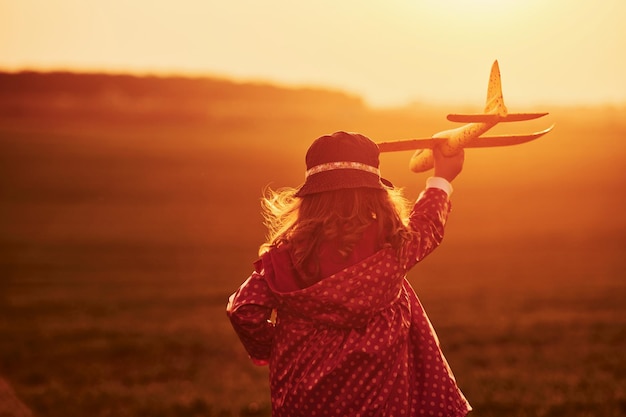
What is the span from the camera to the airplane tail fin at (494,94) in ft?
8.95

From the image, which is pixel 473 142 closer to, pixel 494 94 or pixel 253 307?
pixel 494 94

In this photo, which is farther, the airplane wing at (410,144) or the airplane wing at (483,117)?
the airplane wing at (410,144)

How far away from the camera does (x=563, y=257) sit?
64.8ft

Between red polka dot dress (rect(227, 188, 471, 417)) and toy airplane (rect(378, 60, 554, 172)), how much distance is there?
1.19 feet

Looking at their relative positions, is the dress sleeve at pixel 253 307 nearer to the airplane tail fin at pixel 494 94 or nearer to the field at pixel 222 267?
the airplane tail fin at pixel 494 94

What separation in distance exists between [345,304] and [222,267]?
51.4 feet

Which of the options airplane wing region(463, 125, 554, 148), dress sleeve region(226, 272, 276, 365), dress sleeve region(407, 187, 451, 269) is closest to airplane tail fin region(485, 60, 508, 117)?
airplane wing region(463, 125, 554, 148)

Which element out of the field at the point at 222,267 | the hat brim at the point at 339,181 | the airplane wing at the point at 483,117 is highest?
the airplane wing at the point at 483,117

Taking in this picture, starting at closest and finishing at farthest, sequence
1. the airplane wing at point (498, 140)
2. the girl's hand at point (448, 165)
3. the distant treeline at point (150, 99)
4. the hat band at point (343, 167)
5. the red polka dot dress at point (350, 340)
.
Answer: the red polka dot dress at point (350, 340), the hat band at point (343, 167), the airplane wing at point (498, 140), the girl's hand at point (448, 165), the distant treeline at point (150, 99)

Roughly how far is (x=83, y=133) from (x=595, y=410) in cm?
4969

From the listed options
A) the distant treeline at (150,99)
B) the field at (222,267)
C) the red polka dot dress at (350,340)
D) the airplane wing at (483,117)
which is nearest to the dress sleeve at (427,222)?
the red polka dot dress at (350,340)

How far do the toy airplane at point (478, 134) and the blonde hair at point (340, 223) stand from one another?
0.32 metres

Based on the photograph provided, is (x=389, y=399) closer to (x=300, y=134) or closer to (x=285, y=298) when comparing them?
(x=285, y=298)

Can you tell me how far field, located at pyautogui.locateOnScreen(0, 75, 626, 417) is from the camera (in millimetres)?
6801
